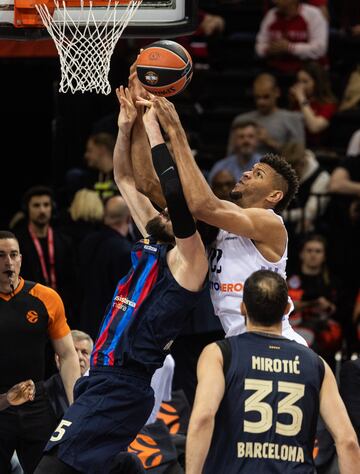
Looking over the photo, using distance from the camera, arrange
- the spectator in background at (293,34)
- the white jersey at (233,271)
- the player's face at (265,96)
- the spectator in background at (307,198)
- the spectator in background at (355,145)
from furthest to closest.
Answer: the spectator in background at (293,34) < the player's face at (265,96) < the spectator in background at (355,145) < the spectator in background at (307,198) < the white jersey at (233,271)

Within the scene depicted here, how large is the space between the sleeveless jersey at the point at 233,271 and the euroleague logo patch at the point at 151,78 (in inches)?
41.4

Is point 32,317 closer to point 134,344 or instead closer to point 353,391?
point 134,344

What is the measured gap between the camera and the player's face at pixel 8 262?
7.82 metres

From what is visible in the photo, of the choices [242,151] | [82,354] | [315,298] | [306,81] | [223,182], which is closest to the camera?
[82,354]

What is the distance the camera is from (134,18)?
302 inches

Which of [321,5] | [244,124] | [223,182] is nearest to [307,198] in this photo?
[244,124]

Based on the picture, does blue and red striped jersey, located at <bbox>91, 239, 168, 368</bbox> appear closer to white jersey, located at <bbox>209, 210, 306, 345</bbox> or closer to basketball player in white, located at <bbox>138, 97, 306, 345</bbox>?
basketball player in white, located at <bbox>138, 97, 306, 345</bbox>

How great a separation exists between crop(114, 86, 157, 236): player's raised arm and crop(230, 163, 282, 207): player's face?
55 cm

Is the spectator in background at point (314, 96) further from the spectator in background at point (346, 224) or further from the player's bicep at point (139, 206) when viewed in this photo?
the player's bicep at point (139, 206)

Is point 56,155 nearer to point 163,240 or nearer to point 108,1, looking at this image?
point 108,1

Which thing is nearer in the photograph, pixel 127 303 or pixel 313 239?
pixel 127 303

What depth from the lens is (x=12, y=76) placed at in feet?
46.7

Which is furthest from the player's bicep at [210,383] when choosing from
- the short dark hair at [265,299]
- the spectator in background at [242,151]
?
the spectator in background at [242,151]

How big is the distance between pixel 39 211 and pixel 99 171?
1.25 m
